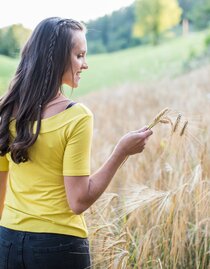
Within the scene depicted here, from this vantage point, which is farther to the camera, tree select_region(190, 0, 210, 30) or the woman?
tree select_region(190, 0, 210, 30)

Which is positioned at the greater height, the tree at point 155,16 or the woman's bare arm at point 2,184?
the tree at point 155,16

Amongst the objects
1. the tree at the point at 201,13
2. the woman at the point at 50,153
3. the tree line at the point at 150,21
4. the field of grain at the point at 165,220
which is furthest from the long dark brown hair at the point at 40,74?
the tree at the point at 201,13

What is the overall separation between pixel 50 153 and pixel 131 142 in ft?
0.65

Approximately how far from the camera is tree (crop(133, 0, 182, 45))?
36.5 metres

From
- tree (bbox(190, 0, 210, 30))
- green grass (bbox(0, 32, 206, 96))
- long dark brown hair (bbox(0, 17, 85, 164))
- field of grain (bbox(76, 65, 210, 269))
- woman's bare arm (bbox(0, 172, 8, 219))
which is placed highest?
tree (bbox(190, 0, 210, 30))

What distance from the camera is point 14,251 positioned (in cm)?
147

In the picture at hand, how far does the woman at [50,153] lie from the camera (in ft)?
4.56

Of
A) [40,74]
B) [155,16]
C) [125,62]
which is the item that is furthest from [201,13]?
[40,74]

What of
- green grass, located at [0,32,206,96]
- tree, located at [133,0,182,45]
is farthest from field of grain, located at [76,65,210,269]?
tree, located at [133,0,182,45]

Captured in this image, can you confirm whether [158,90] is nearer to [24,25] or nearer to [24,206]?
[24,25]

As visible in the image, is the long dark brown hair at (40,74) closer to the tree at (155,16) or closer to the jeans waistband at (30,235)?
the jeans waistband at (30,235)

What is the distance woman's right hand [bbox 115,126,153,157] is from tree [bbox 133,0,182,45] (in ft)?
116

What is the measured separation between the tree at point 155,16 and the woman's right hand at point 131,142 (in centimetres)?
3525

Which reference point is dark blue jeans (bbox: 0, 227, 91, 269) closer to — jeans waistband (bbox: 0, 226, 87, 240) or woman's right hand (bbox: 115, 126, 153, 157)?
jeans waistband (bbox: 0, 226, 87, 240)
